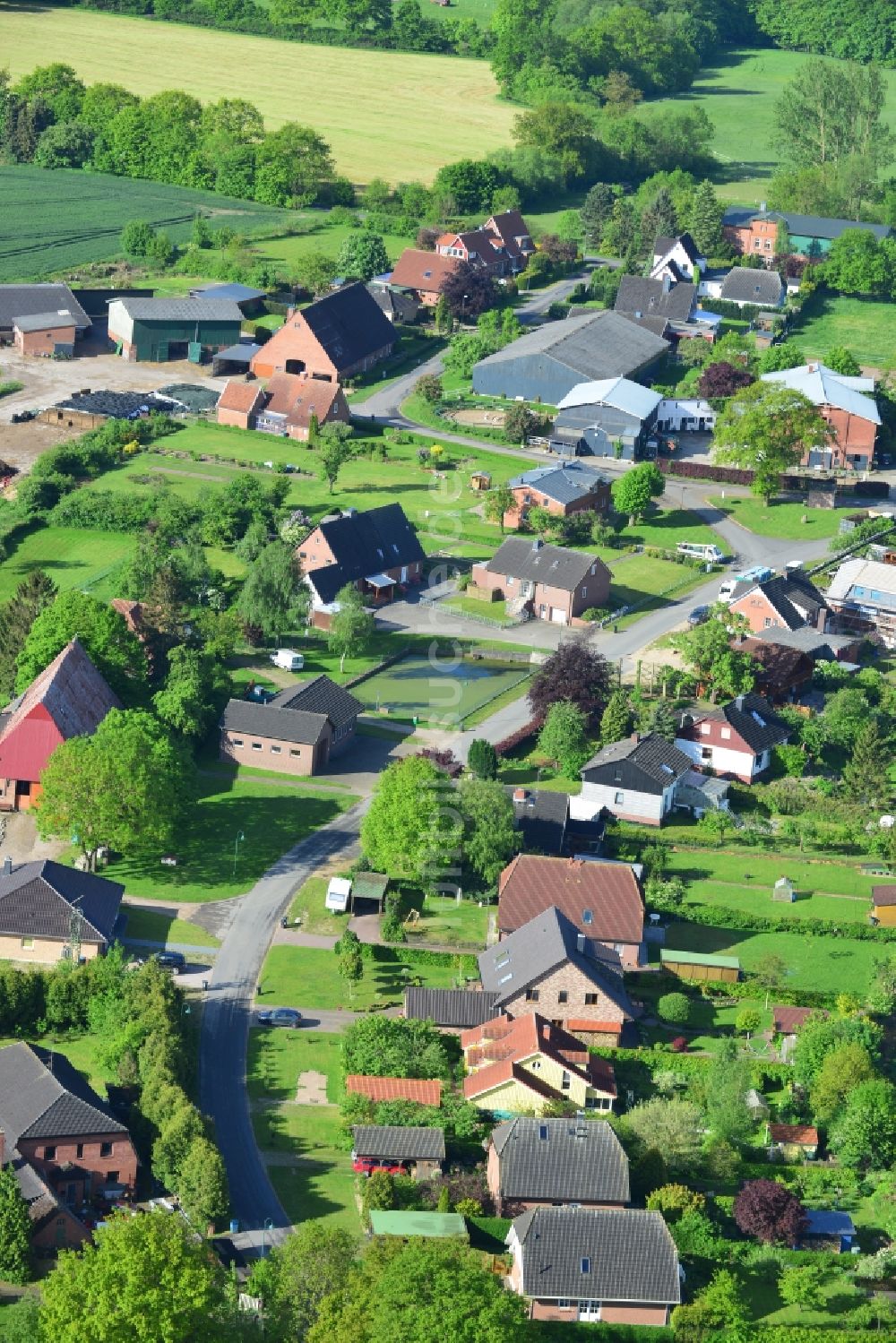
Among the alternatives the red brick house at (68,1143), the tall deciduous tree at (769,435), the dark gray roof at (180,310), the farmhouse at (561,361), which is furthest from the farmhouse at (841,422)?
the red brick house at (68,1143)

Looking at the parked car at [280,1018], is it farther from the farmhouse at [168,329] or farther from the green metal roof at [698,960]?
the farmhouse at [168,329]

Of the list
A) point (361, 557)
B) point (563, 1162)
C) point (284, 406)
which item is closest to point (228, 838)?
point (563, 1162)

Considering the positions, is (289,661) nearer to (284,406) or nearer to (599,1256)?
(284,406)

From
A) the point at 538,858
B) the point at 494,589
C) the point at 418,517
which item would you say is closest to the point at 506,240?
the point at 418,517

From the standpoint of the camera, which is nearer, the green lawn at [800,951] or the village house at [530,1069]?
the village house at [530,1069]

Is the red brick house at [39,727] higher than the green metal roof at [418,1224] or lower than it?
higher

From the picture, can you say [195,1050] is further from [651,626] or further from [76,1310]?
[651,626]
